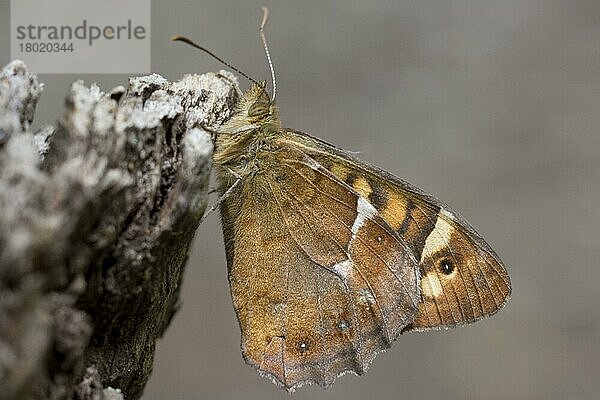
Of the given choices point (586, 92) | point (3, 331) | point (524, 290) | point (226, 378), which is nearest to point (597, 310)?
point (524, 290)

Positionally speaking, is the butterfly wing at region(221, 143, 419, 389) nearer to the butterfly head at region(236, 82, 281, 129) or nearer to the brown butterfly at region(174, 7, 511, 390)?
the brown butterfly at region(174, 7, 511, 390)

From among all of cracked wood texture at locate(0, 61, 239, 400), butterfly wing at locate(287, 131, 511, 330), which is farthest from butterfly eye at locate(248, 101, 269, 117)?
cracked wood texture at locate(0, 61, 239, 400)

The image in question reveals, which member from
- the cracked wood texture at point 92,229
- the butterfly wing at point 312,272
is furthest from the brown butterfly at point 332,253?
the cracked wood texture at point 92,229

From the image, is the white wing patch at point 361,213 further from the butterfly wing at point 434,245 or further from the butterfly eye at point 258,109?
the butterfly eye at point 258,109

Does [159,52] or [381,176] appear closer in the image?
[381,176]

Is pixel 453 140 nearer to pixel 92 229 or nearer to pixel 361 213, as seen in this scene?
pixel 361 213

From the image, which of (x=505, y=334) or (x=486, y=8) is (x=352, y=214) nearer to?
(x=505, y=334)

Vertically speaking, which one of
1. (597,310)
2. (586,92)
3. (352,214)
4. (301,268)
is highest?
(586,92)
